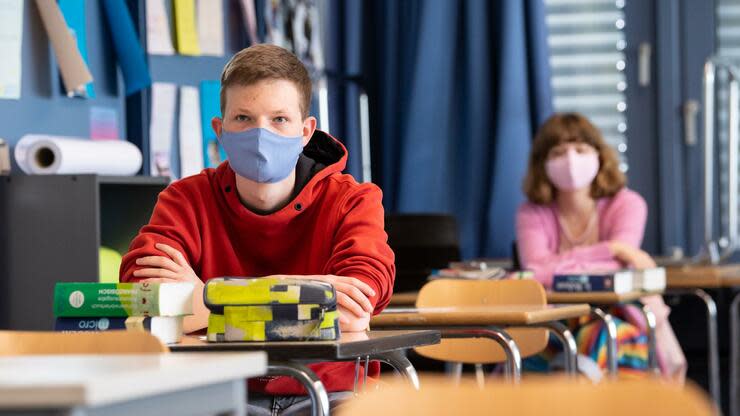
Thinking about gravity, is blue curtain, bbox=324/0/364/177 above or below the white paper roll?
above

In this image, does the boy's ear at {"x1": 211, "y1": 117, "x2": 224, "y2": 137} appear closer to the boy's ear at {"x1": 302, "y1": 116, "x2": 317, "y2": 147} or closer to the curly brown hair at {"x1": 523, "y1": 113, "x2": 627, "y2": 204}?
the boy's ear at {"x1": 302, "y1": 116, "x2": 317, "y2": 147}

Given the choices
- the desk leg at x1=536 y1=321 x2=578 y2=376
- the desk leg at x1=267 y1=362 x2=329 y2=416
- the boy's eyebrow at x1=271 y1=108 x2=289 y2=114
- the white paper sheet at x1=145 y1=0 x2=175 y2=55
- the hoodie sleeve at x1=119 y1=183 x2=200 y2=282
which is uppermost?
the white paper sheet at x1=145 y1=0 x2=175 y2=55

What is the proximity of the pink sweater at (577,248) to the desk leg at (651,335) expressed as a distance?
39 cm

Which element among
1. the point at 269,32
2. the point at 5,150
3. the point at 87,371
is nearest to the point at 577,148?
A: the point at 269,32

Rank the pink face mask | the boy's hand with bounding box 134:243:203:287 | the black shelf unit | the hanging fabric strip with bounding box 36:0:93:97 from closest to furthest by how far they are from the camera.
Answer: the boy's hand with bounding box 134:243:203:287 < the black shelf unit < the hanging fabric strip with bounding box 36:0:93:97 < the pink face mask

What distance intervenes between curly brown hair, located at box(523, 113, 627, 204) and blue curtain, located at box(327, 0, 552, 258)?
1.57 feet

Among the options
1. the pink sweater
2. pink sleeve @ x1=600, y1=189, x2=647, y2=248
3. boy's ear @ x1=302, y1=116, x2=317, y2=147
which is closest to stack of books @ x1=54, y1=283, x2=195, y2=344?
boy's ear @ x1=302, y1=116, x2=317, y2=147

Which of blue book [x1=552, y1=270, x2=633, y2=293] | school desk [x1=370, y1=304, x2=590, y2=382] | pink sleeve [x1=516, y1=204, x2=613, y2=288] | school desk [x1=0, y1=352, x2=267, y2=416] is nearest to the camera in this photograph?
school desk [x1=0, y1=352, x2=267, y2=416]

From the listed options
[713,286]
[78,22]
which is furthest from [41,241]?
[713,286]

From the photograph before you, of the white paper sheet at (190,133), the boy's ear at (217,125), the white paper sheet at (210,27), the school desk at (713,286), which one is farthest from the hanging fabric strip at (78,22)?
the school desk at (713,286)

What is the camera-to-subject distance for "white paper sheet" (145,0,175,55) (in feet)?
14.4

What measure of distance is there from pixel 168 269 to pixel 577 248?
2.66 meters

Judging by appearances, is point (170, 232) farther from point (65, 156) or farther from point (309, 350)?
point (65, 156)

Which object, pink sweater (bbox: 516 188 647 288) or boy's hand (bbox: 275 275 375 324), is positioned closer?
boy's hand (bbox: 275 275 375 324)
